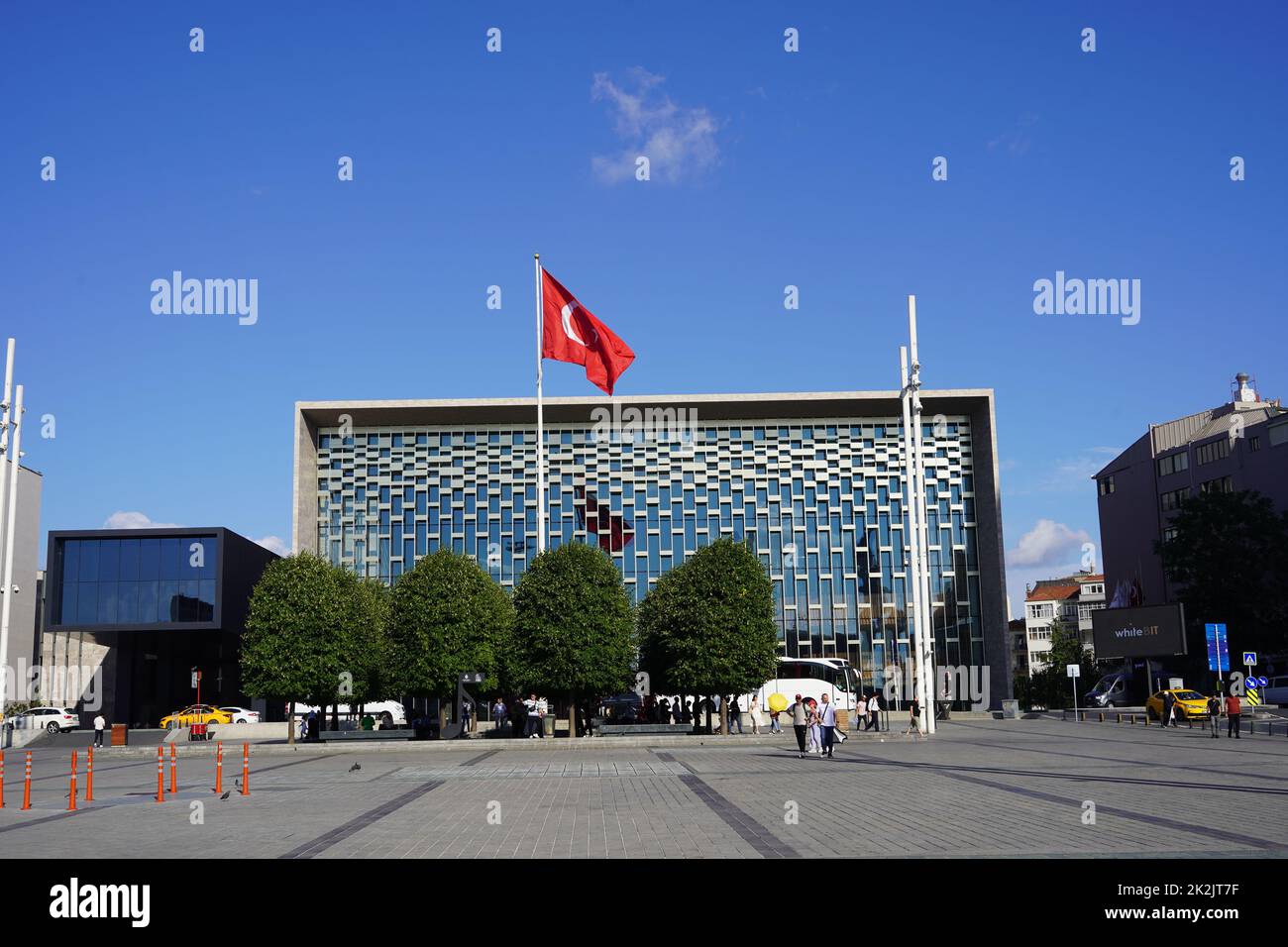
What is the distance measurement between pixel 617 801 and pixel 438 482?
196 feet

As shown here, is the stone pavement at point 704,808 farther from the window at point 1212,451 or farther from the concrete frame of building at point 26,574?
the concrete frame of building at point 26,574

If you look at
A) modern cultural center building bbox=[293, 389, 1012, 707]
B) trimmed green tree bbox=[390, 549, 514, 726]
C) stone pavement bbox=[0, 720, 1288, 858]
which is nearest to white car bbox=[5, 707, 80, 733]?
modern cultural center building bbox=[293, 389, 1012, 707]

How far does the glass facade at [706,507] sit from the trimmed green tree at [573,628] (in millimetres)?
30866

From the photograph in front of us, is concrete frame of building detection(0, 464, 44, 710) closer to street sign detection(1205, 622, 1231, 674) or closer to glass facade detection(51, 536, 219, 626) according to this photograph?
glass facade detection(51, 536, 219, 626)

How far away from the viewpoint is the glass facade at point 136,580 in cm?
6356

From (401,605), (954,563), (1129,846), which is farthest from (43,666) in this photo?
(1129,846)

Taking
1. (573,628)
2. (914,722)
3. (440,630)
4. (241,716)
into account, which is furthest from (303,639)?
(914,722)

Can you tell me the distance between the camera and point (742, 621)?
42812 mm

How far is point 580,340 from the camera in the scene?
41500 mm

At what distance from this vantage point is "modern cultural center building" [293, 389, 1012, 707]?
7525 cm

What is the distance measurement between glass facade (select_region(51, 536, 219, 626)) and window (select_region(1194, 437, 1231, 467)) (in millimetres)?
67762

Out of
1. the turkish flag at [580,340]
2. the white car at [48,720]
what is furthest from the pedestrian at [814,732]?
the white car at [48,720]

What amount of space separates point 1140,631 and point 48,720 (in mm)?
57364
